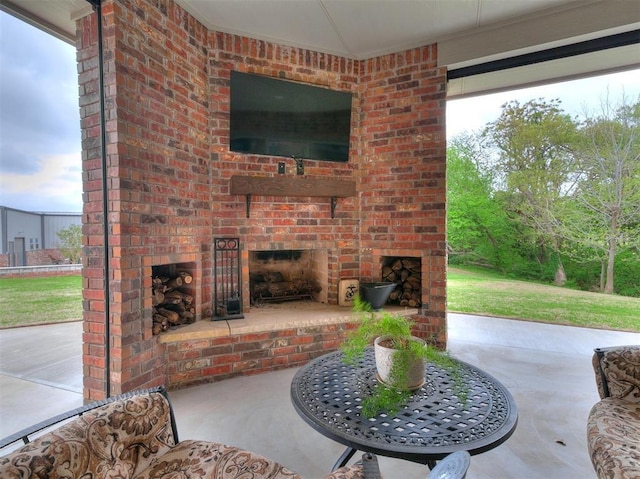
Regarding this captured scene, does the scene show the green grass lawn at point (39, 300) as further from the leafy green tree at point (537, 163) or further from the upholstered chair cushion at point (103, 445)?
the leafy green tree at point (537, 163)

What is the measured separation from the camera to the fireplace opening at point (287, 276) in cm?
335

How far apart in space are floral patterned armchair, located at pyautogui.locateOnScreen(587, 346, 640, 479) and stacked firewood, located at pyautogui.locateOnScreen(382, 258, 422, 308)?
1758mm

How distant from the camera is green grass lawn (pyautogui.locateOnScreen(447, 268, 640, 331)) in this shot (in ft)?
12.7

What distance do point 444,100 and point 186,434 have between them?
330cm

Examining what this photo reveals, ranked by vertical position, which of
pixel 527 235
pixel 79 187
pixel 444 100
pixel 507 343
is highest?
pixel 444 100

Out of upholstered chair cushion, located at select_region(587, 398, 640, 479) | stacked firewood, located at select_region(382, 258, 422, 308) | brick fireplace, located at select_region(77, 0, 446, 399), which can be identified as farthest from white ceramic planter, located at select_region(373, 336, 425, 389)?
stacked firewood, located at select_region(382, 258, 422, 308)

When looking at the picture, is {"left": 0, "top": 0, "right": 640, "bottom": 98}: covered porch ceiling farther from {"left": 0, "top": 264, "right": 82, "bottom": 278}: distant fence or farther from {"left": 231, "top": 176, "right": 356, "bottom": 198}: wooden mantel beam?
{"left": 0, "top": 264, "right": 82, "bottom": 278}: distant fence

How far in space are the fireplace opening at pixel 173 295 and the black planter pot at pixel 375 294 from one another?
1478mm

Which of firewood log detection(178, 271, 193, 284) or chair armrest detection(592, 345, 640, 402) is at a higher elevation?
firewood log detection(178, 271, 193, 284)

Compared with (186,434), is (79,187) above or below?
above

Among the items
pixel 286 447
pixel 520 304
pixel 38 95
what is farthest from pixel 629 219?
pixel 38 95

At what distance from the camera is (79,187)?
212 cm

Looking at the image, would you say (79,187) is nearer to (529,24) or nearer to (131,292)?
(131,292)

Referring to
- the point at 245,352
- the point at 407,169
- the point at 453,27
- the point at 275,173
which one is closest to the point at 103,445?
the point at 245,352
